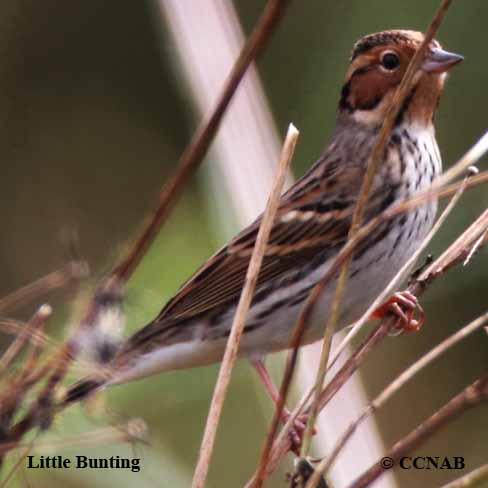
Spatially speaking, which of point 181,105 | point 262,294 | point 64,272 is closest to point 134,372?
point 262,294

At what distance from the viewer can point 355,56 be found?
9.68ft

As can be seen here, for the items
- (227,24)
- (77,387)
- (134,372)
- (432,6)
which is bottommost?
(77,387)

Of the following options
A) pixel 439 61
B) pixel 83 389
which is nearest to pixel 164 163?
pixel 439 61

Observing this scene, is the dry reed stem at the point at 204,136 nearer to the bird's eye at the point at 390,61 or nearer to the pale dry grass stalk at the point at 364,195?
the pale dry grass stalk at the point at 364,195

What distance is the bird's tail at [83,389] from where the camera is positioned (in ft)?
5.57

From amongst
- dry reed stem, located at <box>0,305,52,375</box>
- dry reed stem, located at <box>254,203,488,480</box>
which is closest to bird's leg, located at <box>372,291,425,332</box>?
dry reed stem, located at <box>254,203,488,480</box>

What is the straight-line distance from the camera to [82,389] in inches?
69.6

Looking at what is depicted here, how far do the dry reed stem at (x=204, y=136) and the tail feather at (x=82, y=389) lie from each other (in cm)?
38

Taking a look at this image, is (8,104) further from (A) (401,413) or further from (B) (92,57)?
(A) (401,413)

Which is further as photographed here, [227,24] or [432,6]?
[432,6]

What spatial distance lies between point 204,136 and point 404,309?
1233 mm

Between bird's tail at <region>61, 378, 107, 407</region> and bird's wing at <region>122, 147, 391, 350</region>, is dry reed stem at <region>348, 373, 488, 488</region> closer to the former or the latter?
bird's tail at <region>61, 378, 107, 407</region>

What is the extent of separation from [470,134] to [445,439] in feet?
3.15

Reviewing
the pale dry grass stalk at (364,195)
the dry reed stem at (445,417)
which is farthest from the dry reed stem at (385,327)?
the dry reed stem at (445,417)
